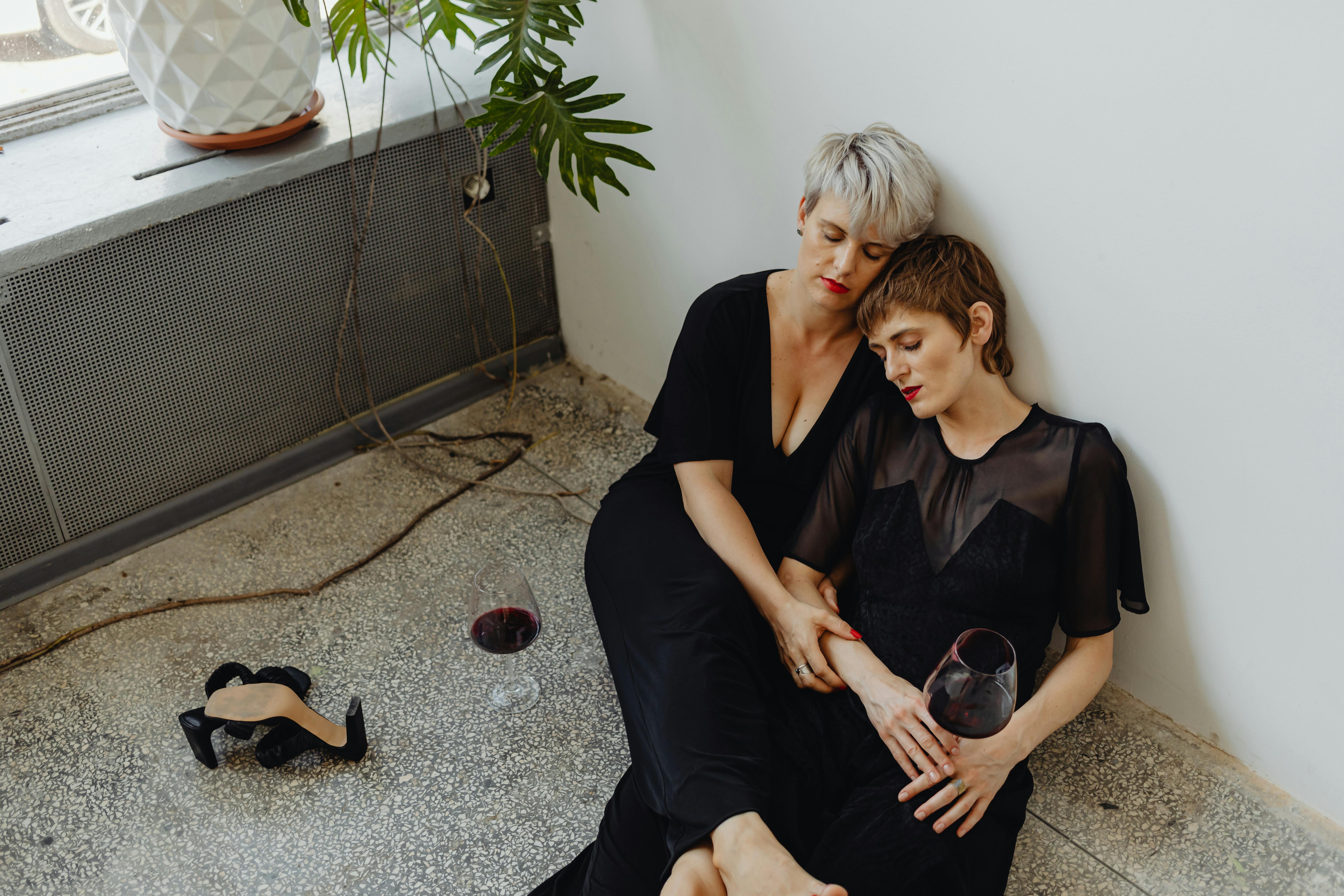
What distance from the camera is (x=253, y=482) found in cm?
263

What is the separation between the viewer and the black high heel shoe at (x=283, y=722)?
192 centimetres

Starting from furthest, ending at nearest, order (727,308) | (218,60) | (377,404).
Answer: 1. (377,404)
2. (218,60)
3. (727,308)

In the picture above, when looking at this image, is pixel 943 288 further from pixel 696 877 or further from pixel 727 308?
pixel 696 877

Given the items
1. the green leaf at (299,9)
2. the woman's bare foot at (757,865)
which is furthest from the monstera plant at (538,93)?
the woman's bare foot at (757,865)

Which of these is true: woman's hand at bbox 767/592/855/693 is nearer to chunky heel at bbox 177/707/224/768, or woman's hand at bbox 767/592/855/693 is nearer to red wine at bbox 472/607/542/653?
red wine at bbox 472/607/542/653

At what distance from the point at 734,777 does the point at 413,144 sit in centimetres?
174

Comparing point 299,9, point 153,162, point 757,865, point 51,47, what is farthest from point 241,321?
point 757,865

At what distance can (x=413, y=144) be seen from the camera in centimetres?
254

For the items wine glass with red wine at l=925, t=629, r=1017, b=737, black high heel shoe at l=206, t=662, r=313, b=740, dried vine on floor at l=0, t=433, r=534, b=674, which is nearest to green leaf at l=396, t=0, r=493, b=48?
dried vine on floor at l=0, t=433, r=534, b=674

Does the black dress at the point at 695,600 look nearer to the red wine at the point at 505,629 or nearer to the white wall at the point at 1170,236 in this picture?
the red wine at the point at 505,629

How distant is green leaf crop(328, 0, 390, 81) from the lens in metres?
2.20

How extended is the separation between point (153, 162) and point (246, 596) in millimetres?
1006

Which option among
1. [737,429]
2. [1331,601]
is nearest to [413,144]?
[737,429]

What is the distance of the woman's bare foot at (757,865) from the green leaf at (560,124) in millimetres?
1219
